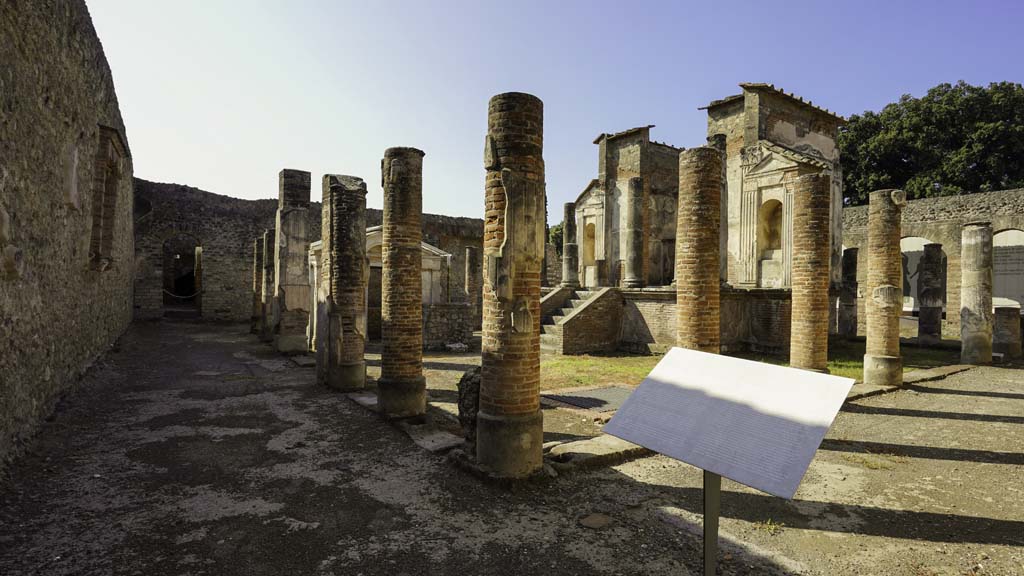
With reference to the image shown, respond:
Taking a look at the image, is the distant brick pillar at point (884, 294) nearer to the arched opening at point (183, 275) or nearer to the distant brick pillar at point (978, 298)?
the distant brick pillar at point (978, 298)

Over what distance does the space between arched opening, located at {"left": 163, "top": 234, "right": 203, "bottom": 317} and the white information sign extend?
24752 mm

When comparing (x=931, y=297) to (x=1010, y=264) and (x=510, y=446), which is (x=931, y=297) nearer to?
(x=1010, y=264)

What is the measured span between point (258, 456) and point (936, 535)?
21.0ft

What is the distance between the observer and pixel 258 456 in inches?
221

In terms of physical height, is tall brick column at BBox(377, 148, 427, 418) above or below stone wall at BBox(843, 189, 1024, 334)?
below

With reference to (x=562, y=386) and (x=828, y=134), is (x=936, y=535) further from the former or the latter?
(x=828, y=134)

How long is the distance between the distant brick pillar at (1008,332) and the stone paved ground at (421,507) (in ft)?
32.2

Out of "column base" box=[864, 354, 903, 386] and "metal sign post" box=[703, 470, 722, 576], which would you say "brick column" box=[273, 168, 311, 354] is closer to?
"metal sign post" box=[703, 470, 722, 576]

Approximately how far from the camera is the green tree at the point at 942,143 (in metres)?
28.8

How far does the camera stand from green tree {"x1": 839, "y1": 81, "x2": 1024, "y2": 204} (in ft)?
94.5

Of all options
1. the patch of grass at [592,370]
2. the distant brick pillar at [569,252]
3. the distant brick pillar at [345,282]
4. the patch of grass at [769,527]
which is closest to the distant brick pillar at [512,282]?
the patch of grass at [769,527]

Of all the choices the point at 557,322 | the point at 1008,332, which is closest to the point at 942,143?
the point at 1008,332

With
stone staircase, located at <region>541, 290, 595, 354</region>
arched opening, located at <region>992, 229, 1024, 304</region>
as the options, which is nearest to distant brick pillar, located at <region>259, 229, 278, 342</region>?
stone staircase, located at <region>541, 290, 595, 354</region>

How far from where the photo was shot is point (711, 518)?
9.64 feet
